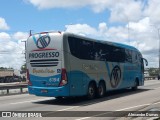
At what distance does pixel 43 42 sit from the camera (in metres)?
17.6

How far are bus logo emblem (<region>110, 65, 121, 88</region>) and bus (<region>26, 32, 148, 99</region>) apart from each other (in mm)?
1227

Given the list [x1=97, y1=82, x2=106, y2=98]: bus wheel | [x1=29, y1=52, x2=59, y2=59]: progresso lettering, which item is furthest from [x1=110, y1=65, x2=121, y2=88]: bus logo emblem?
[x1=29, y1=52, x2=59, y2=59]: progresso lettering

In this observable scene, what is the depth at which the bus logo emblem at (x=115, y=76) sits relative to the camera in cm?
2222

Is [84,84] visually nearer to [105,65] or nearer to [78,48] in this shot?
[78,48]

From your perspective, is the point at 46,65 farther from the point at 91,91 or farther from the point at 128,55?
the point at 128,55

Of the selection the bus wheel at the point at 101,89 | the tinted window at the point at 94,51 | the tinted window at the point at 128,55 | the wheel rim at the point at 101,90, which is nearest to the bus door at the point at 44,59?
the tinted window at the point at 94,51

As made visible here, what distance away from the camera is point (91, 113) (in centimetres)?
1370

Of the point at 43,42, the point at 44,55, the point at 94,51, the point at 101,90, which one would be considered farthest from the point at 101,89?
the point at 43,42

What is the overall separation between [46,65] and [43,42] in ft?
3.58

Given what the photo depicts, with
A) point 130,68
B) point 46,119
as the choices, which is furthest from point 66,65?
point 130,68

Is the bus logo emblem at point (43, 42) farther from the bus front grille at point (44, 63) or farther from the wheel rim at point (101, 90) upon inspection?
the wheel rim at point (101, 90)

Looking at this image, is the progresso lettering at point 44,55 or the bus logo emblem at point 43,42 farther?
the bus logo emblem at point 43,42

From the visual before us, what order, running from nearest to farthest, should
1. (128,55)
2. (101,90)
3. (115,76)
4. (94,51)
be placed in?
(94,51) < (101,90) < (115,76) < (128,55)

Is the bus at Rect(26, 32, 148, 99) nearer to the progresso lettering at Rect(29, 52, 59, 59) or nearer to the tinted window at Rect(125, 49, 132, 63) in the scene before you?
the progresso lettering at Rect(29, 52, 59, 59)
